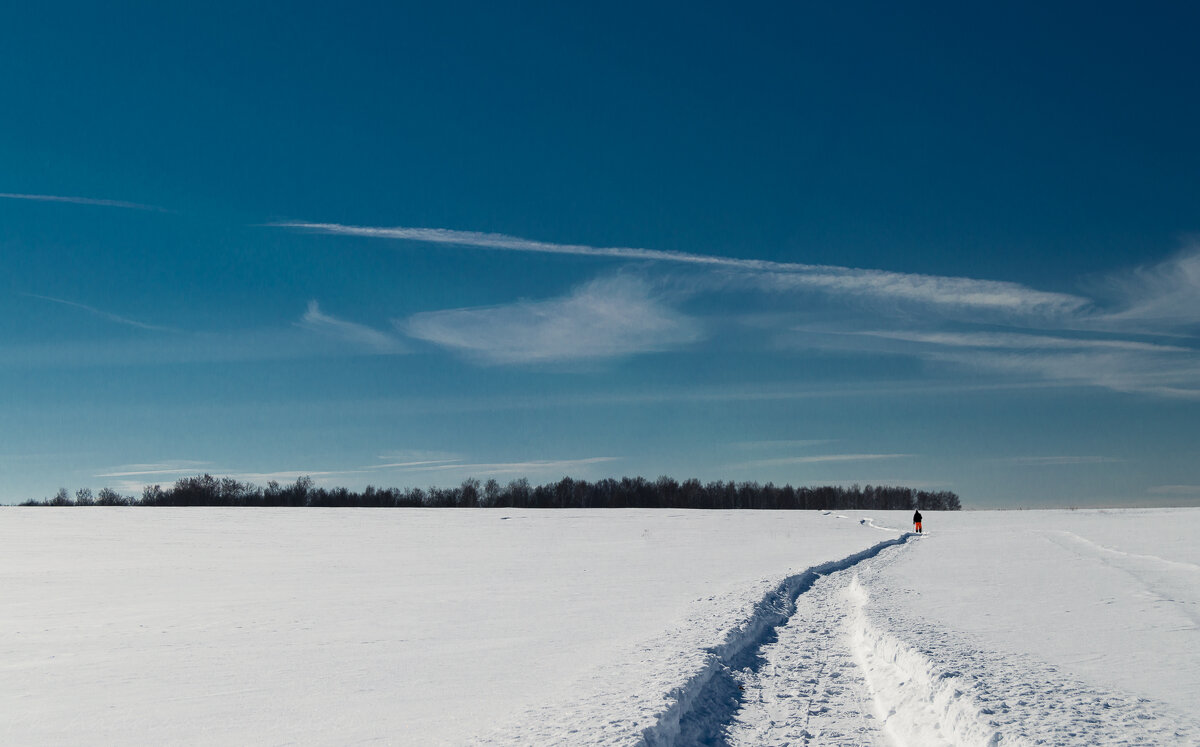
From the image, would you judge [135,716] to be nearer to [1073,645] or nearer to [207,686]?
[207,686]

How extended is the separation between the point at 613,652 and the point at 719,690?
1.85 meters

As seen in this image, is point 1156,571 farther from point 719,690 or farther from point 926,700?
point 719,690

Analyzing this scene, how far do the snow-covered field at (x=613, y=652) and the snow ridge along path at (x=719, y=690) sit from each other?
0.04 metres

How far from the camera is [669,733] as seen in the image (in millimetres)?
6387

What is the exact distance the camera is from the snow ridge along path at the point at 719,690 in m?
6.48

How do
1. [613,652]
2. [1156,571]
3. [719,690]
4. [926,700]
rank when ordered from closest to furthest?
[926,700] < [719,690] < [613,652] < [1156,571]

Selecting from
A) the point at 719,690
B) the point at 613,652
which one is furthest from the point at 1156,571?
the point at 719,690

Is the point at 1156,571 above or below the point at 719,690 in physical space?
above

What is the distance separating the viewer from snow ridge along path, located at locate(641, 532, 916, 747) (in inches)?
255

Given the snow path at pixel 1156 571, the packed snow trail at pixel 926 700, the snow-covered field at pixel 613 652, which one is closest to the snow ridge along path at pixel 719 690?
the snow-covered field at pixel 613 652

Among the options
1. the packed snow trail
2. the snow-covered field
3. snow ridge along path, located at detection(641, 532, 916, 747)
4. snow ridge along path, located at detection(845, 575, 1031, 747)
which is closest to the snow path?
the snow-covered field

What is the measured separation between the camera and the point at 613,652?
9586 mm

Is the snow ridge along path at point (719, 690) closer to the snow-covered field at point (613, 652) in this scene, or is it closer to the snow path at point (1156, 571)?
the snow-covered field at point (613, 652)

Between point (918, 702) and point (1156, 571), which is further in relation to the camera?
point (1156, 571)
